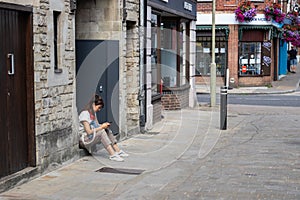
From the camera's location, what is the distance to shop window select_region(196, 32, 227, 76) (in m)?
32.8

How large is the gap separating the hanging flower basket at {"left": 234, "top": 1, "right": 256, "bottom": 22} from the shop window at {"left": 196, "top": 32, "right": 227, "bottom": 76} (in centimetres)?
162

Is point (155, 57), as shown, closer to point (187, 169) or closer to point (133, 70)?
point (133, 70)

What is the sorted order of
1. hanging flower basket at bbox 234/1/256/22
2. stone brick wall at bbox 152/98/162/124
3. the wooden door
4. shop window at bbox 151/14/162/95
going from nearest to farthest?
the wooden door < shop window at bbox 151/14/162/95 < stone brick wall at bbox 152/98/162/124 < hanging flower basket at bbox 234/1/256/22

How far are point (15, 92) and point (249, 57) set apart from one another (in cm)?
2576

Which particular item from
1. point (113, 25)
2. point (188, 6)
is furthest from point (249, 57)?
point (113, 25)

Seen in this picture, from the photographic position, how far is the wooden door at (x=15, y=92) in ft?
26.2

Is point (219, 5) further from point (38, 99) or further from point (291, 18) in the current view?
point (38, 99)

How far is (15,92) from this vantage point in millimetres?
8328

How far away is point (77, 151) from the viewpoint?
34.1 feet

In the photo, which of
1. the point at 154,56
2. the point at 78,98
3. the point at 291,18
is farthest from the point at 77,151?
the point at 291,18

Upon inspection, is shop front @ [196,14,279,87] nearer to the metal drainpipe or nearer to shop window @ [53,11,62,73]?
the metal drainpipe

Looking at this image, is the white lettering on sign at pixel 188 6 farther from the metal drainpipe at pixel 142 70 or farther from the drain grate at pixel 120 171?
the drain grate at pixel 120 171

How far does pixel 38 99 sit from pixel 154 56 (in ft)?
25.1

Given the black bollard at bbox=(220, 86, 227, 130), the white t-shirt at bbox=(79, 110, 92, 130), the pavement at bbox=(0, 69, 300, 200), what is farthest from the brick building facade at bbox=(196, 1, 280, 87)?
the white t-shirt at bbox=(79, 110, 92, 130)
